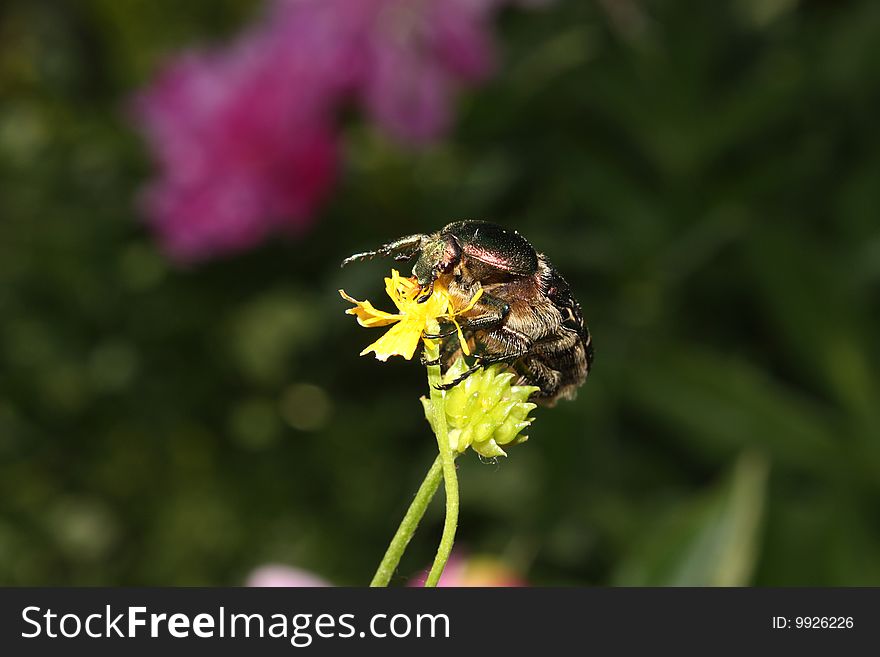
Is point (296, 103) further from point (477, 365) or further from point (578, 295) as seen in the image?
point (477, 365)

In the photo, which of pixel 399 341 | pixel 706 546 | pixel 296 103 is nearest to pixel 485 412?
pixel 399 341

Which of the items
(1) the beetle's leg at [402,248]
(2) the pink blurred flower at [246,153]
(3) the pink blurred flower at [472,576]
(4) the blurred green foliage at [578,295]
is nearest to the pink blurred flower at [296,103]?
(2) the pink blurred flower at [246,153]

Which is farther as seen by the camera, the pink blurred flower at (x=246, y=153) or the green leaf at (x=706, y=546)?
the pink blurred flower at (x=246, y=153)

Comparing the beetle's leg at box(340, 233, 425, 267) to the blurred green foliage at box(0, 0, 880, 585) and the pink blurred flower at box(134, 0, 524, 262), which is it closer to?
the blurred green foliage at box(0, 0, 880, 585)

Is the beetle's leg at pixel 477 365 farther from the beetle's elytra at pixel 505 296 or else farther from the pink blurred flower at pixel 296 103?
the pink blurred flower at pixel 296 103

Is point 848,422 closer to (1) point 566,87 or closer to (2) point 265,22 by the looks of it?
(1) point 566,87

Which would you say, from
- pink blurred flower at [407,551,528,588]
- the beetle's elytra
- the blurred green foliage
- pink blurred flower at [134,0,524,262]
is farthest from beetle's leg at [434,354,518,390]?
pink blurred flower at [134,0,524,262]
